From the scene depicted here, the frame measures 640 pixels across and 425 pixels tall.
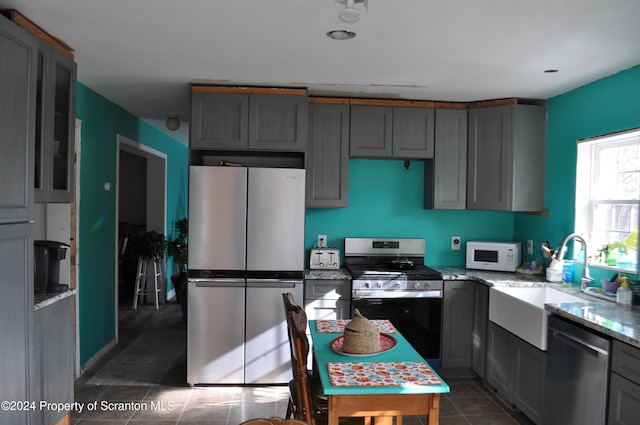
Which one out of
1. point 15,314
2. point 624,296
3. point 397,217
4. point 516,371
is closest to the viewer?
point 15,314

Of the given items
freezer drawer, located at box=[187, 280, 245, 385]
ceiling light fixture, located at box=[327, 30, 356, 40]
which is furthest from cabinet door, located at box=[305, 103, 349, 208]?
ceiling light fixture, located at box=[327, 30, 356, 40]

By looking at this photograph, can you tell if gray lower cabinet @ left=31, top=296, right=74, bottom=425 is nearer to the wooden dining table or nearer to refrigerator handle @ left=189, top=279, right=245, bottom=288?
refrigerator handle @ left=189, top=279, right=245, bottom=288

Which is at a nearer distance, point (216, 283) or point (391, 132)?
point (216, 283)

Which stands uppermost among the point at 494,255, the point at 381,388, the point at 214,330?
the point at 494,255

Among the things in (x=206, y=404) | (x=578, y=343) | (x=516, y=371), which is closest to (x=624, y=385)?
(x=578, y=343)

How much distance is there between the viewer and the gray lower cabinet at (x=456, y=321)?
12.9 ft

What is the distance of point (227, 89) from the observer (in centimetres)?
377

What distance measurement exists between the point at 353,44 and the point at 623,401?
2343 mm

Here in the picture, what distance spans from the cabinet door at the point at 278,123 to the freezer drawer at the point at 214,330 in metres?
1.16

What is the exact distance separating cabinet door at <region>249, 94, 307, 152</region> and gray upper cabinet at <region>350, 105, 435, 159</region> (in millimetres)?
549

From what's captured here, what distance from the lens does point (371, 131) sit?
416 cm

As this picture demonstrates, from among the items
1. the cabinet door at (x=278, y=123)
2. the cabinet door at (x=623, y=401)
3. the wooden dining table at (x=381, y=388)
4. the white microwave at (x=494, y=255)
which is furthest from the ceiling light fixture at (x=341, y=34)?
the white microwave at (x=494, y=255)

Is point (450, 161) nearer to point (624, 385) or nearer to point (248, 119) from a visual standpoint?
point (248, 119)

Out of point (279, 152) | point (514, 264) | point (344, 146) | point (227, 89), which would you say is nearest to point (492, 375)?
point (514, 264)
